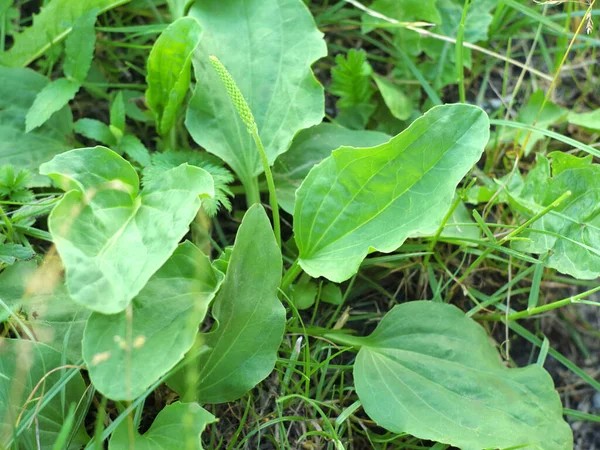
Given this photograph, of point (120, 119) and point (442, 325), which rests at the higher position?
point (120, 119)

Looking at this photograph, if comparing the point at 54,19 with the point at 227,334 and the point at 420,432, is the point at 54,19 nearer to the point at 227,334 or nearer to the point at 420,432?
the point at 227,334

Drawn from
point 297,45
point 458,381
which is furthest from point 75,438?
point 297,45

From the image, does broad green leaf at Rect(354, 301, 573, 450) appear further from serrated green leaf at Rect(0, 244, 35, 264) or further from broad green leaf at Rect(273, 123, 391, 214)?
serrated green leaf at Rect(0, 244, 35, 264)

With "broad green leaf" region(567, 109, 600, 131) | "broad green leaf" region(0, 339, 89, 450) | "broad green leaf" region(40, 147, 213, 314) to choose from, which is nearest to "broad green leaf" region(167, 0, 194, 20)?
"broad green leaf" region(40, 147, 213, 314)

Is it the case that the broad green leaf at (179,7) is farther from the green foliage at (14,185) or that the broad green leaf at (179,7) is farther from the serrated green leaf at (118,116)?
the green foliage at (14,185)

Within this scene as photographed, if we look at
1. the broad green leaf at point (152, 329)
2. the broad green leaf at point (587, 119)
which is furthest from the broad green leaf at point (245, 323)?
the broad green leaf at point (587, 119)
